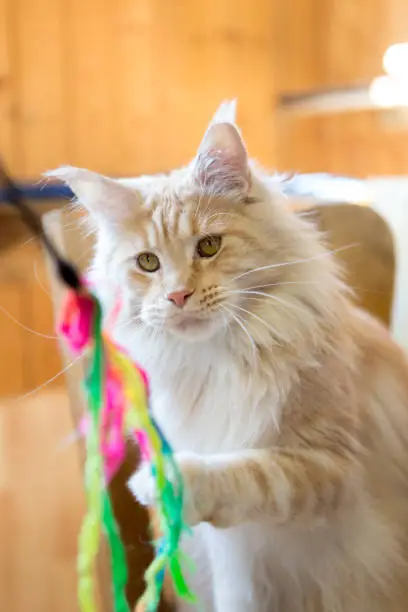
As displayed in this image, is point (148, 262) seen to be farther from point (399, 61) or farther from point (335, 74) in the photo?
point (335, 74)

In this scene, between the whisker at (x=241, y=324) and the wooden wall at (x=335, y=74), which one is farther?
the wooden wall at (x=335, y=74)

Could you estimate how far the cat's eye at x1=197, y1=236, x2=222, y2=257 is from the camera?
108 cm

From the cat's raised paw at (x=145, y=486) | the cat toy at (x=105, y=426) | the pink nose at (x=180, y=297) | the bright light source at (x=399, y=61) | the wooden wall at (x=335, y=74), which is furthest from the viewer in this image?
the wooden wall at (x=335, y=74)

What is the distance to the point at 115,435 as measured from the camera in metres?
0.86

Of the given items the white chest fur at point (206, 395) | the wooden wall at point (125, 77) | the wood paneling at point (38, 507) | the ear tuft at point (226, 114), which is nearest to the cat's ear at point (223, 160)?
the ear tuft at point (226, 114)

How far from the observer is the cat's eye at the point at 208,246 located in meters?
1.08

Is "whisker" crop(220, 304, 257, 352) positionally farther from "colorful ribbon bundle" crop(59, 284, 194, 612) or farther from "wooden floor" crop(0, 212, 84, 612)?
"wooden floor" crop(0, 212, 84, 612)

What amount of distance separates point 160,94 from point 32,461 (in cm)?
173

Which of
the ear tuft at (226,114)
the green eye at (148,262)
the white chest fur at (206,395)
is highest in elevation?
the ear tuft at (226,114)

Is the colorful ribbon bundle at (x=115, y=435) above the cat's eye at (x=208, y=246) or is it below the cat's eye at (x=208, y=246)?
below

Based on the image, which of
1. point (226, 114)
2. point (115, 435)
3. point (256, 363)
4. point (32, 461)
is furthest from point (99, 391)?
point (32, 461)

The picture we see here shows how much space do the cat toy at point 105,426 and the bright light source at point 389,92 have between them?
6.56 feet

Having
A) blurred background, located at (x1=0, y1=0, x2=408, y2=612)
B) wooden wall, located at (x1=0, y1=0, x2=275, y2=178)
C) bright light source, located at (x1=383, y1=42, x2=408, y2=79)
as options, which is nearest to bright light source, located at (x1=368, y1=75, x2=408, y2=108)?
bright light source, located at (x1=383, y1=42, x2=408, y2=79)

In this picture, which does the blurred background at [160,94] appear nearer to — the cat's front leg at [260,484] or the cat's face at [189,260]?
the cat's face at [189,260]
